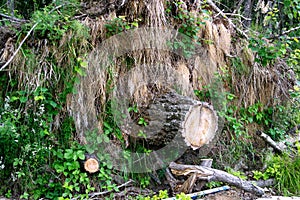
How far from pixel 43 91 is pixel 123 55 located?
0.85m

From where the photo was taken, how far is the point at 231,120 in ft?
11.2

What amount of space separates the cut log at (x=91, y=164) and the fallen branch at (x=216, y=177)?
76 cm

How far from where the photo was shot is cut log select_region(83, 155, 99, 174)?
104 inches

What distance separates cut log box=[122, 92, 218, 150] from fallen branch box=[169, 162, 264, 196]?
22 centimetres

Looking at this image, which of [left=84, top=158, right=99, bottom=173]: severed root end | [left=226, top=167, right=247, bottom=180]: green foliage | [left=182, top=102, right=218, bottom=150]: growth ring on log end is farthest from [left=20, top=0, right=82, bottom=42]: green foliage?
[left=226, top=167, right=247, bottom=180]: green foliage

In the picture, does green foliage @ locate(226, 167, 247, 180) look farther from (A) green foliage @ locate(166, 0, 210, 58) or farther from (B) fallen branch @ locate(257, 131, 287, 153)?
(A) green foliage @ locate(166, 0, 210, 58)

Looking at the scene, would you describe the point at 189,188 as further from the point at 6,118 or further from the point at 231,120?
the point at 6,118

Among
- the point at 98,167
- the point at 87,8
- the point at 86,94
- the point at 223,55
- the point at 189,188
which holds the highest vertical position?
the point at 87,8

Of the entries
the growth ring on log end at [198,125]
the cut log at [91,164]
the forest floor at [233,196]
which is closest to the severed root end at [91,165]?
the cut log at [91,164]

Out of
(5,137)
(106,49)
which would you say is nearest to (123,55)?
(106,49)

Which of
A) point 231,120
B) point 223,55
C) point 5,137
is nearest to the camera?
point 5,137

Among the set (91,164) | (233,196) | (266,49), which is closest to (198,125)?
(233,196)

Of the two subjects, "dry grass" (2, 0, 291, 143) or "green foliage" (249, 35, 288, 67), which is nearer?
"dry grass" (2, 0, 291, 143)

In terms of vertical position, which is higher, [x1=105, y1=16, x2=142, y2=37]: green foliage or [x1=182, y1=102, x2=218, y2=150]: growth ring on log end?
[x1=105, y1=16, x2=142, y2=37]: green foliage
